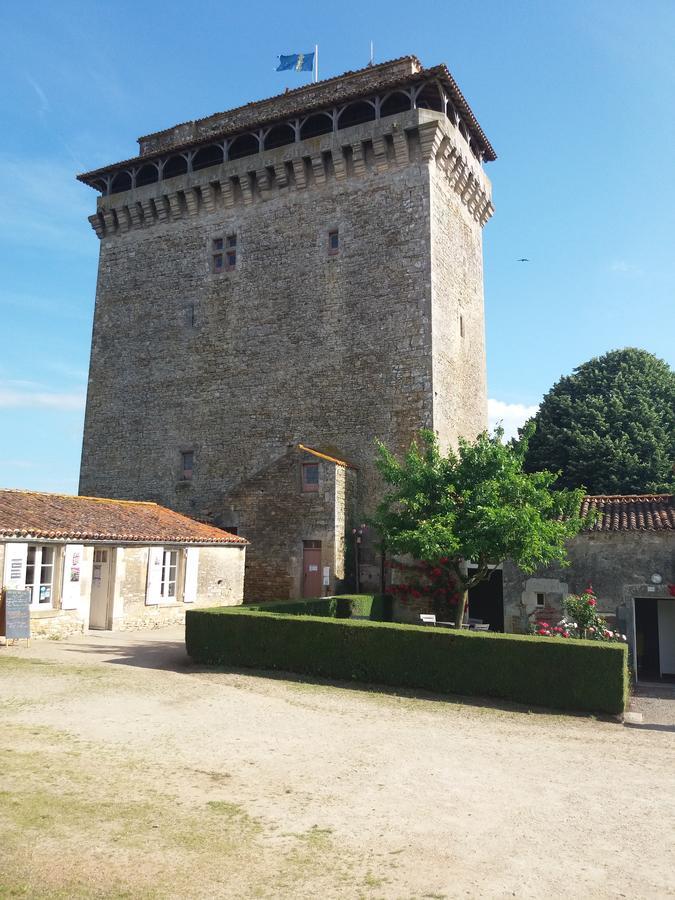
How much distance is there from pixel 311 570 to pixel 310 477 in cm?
282

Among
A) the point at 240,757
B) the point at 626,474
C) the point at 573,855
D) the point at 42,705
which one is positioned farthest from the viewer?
the point at 626,474

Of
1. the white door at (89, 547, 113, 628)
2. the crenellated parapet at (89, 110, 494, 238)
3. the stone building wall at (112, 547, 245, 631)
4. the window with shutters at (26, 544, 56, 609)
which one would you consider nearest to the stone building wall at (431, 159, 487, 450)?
the crenellated parapet at (89, 110, 494, 238)

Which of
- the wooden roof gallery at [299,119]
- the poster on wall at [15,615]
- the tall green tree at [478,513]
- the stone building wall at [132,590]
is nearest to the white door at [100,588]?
the stone building wall at [132,590]

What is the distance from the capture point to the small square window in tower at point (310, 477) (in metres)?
20.0

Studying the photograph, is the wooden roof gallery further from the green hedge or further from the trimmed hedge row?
the green hedge

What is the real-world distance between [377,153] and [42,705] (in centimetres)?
2019

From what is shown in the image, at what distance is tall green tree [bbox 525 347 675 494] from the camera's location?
27.1 metres

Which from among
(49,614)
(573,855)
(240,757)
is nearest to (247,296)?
(49,614)

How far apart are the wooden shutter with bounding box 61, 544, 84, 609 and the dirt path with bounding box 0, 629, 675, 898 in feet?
14.5

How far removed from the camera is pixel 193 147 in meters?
26.0

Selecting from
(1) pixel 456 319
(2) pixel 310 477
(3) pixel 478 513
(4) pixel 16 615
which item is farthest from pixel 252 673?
(1) pixel 456 319

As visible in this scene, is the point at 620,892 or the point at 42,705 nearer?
the point at 620,892

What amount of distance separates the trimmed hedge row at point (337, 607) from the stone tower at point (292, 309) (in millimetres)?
1476

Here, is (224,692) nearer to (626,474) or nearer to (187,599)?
→ (187,599)
